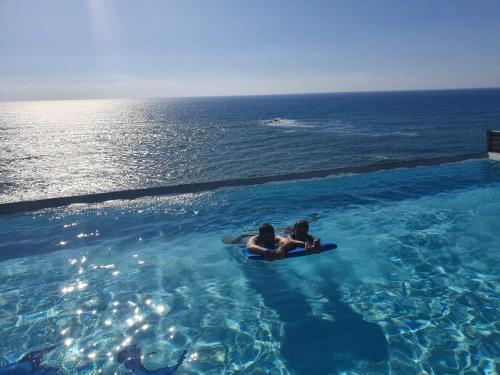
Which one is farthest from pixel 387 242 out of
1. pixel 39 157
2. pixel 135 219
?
pixel 39 157

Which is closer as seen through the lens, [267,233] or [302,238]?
[267,233]

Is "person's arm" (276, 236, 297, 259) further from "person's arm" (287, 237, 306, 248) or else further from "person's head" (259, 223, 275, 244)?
"person's head" (259, 223, 275, 244)

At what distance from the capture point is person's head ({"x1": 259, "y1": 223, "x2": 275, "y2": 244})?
1048 centimetres

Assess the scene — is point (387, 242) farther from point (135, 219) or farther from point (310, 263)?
point (135, 219)

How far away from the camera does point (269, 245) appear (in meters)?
10.6

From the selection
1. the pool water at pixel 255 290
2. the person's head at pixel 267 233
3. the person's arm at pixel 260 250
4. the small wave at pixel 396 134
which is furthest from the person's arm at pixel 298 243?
the small wave at pixel 396 134

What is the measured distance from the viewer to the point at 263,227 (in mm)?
10477

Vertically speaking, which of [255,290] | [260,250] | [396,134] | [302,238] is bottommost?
[255,290]

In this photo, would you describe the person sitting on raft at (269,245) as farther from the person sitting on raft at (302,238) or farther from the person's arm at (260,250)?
the person sitting on raft at (302,238)

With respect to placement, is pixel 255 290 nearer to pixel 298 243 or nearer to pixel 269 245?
pixel 269 245

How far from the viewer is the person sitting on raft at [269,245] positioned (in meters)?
10.0

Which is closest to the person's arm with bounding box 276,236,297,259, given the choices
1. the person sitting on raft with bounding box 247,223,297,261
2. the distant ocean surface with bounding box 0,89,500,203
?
the person sitting on raft with bounding box 247,223,297,261

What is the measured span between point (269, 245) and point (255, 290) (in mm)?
1344

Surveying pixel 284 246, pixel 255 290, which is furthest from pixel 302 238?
pixel 255 290
